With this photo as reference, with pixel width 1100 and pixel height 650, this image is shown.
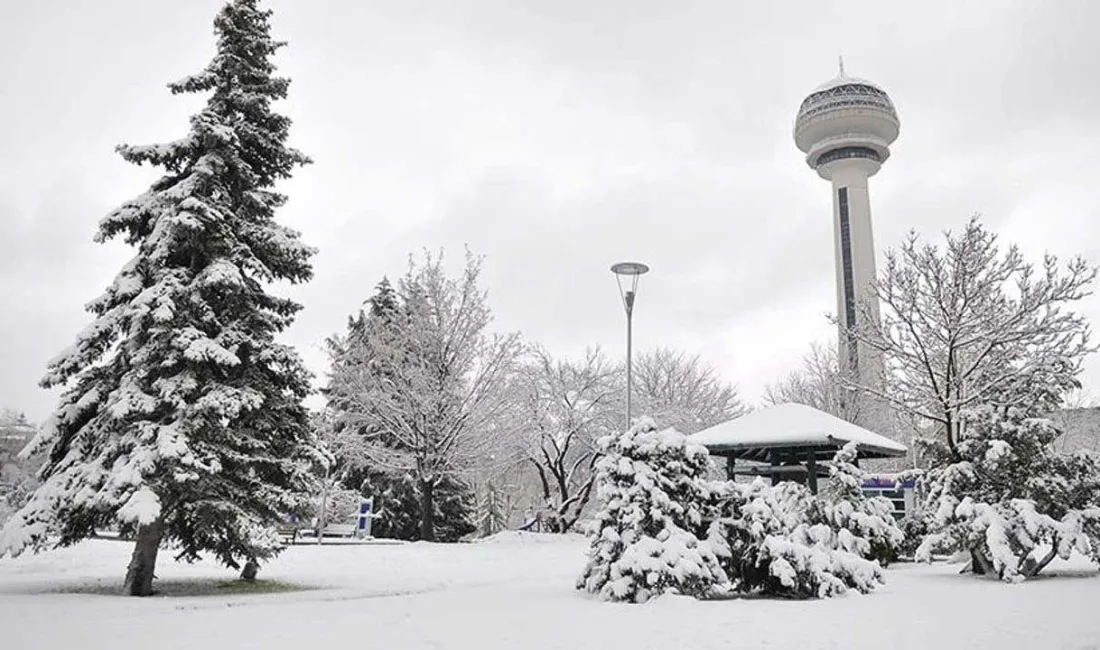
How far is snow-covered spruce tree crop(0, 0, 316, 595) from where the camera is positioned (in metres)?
10.8

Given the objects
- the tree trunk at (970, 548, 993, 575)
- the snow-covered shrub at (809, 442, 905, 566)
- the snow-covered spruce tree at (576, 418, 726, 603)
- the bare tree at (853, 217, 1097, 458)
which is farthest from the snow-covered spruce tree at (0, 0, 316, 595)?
the bare tree at (853, 217, 1097, 458)

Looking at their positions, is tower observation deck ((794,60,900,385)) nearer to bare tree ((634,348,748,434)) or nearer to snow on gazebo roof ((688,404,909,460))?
bare tree ((634,348,748,434))

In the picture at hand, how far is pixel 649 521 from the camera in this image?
10.9m

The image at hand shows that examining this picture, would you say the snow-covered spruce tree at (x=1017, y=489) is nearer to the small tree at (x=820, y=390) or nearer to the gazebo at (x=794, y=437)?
the gazebo at (x=794, y=437)

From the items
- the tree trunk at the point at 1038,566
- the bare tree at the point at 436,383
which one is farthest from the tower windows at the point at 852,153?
the tree trunk at the point at 1038,566

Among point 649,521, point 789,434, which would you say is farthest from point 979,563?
point 649,521

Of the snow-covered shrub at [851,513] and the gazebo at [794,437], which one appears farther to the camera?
the gazebo at [794,437]

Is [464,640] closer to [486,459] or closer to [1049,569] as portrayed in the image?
[1049,569]

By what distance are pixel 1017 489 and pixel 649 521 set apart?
641cm

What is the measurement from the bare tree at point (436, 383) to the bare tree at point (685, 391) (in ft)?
45.8

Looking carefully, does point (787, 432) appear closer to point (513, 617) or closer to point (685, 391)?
point (513, 617)

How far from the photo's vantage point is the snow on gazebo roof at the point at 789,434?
16266 mm

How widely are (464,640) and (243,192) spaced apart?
8925 mm

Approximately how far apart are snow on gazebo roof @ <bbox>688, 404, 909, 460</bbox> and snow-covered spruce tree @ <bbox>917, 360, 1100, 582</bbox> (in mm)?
2689
